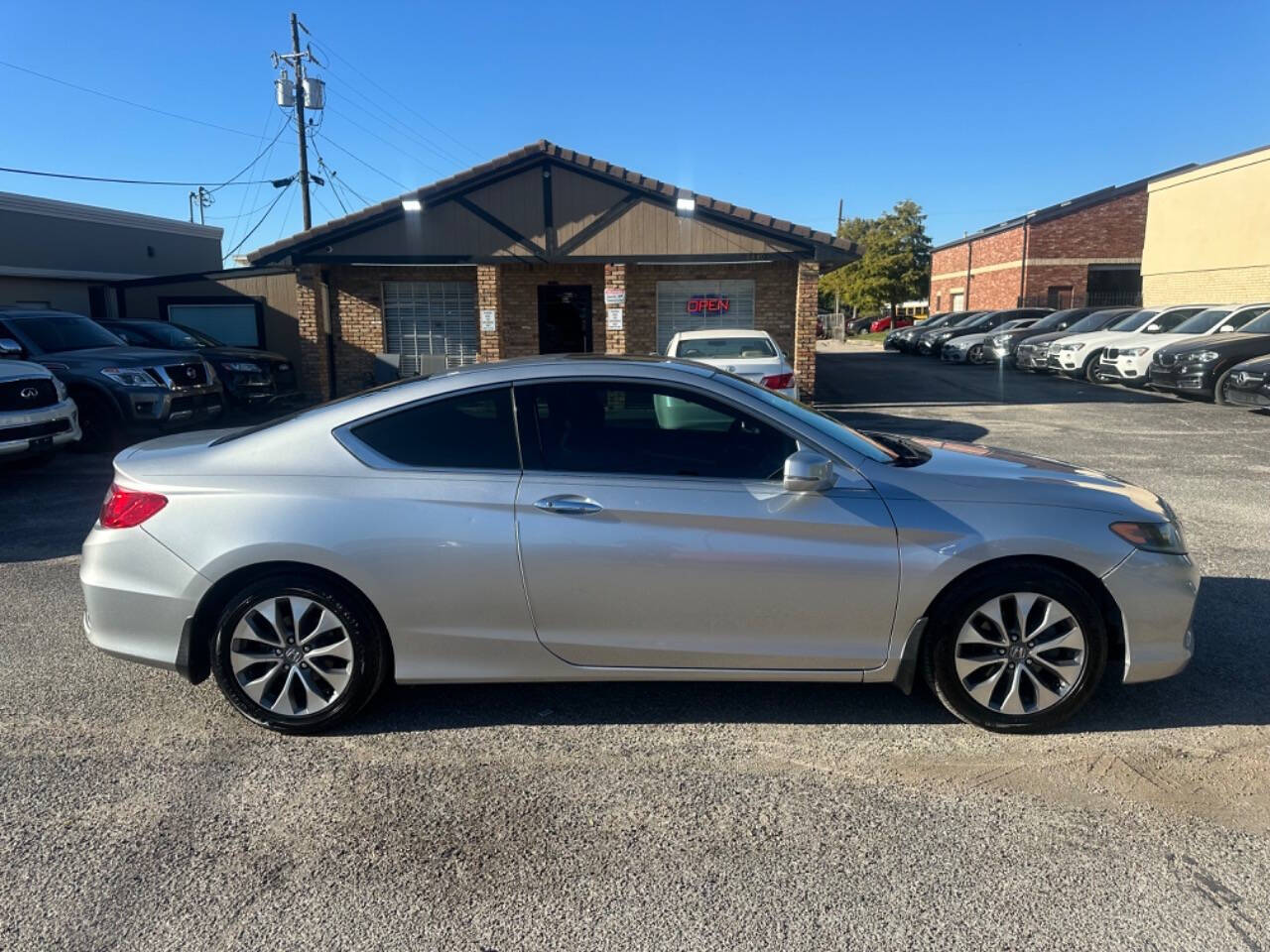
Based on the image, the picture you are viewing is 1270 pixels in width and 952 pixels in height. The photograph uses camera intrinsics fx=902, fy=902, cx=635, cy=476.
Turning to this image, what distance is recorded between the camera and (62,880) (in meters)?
2.80

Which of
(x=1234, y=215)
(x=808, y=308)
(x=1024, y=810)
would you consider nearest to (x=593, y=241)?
(x=808, y=308)

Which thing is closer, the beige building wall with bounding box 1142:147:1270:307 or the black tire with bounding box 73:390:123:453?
the black tire with bounding box 73:390:123:453

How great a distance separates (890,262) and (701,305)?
3793cm

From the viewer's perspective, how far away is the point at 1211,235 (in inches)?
1049

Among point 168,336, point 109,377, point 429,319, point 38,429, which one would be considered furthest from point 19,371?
point 429,319

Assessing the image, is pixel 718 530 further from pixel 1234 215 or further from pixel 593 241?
pixel 1234 215

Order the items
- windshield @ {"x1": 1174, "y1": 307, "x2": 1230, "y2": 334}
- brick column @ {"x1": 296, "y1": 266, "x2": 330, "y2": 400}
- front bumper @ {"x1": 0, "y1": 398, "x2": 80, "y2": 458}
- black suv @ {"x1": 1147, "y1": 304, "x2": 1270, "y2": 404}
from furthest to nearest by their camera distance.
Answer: windshield @ {"x1": 1174, "y1": 307, "x2": 1230, "y2": 334} → brick column @ {"x1": 296, "y1": 266, "x2": 330, "y2": 400} → black suv @ {"x1": 1147, "y1": 304, "x2": 1270, "y2": 404} → front bumper @ {"x1": 0, "y1": 398, "x2": 80, "y2": 458}

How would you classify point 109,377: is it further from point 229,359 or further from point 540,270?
point 540,270

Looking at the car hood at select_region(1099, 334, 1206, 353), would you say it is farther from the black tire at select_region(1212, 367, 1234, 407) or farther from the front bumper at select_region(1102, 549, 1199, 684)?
the front bumper at select_region(1102, 549, 1199, 684)

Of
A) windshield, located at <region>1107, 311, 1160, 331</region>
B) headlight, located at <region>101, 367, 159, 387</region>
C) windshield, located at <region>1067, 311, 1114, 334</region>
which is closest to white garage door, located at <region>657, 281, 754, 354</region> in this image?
headlight, located at <region>101, 367, 159, 387</region>

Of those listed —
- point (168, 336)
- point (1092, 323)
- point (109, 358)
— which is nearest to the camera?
point (109, 358)

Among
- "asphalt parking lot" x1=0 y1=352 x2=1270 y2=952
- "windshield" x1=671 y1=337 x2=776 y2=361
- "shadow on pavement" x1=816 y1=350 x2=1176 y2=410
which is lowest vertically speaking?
"asphalt parking lot" x1=0 y1=352 x2=1270 y2=952

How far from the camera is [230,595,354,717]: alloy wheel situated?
11.9ft

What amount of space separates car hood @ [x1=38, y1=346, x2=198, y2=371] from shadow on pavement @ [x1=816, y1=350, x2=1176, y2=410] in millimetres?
10607
